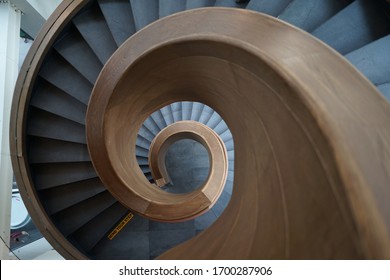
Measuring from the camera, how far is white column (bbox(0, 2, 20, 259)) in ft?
11.5

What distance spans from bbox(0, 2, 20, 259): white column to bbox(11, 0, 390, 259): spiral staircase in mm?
663

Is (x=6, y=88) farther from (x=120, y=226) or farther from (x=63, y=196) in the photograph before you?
(x=120, y=226)

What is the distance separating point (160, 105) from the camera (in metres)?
3.24

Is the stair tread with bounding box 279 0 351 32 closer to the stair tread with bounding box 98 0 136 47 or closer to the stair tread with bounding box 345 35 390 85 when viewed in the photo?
the stair tread with bounding box 345 35 390 85

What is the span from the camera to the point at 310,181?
2.33ft

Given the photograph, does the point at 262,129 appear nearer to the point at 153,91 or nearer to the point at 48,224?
the point at 153,91

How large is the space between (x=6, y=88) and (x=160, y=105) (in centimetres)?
208

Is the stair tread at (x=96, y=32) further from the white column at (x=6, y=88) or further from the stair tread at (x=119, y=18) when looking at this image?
the white column at (x=6, y=88)

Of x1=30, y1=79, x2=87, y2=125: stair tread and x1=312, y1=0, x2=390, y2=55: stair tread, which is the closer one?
x1=312, y1=0, x2=390, y2=55: stair tread

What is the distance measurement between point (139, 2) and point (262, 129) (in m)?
2.24

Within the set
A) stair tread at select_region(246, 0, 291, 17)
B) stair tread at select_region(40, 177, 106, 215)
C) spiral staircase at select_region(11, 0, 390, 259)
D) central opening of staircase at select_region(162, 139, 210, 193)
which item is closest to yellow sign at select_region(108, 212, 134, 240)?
spiral staircase at select_region(11, 0, 390, 259)

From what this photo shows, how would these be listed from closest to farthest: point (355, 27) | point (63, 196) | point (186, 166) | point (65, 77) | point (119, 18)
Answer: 1. point (355, 27)
2. point (119, 18)
3. point (65, 77)
4. point (63, 196)
5. point (186, 166)

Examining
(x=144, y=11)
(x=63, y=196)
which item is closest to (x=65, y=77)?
(x=144, y=11)

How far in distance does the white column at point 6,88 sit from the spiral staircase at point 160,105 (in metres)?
0.66
